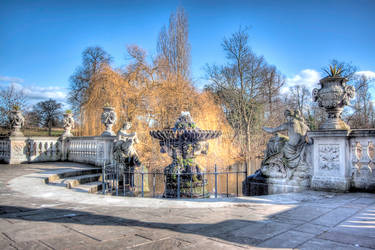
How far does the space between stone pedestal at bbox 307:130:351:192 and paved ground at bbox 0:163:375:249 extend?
1.55ft

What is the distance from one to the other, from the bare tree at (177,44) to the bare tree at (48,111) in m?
24.3

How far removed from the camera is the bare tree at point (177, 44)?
25875 mm

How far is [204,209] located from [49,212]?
251cm

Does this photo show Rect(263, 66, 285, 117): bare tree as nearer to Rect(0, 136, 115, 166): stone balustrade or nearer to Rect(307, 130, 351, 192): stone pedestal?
Rect(0, 136, 115, 166): stone balustrade

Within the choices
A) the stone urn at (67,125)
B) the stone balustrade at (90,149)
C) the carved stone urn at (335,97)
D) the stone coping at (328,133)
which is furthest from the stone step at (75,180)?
the carved stone urn at (335,97)

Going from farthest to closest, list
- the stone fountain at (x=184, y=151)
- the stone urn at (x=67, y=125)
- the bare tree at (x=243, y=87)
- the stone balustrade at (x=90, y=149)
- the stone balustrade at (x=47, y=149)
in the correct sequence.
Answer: the bare tree at (x=243, y=87) < the stone urn at (x=67, y=125) < the stone balustrade at (x=47, y=149) < the stone balustrade at (x=90, y=149) < the stone fountain at (x=184, y=151)

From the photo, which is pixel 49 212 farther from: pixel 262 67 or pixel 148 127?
pixel 262 67

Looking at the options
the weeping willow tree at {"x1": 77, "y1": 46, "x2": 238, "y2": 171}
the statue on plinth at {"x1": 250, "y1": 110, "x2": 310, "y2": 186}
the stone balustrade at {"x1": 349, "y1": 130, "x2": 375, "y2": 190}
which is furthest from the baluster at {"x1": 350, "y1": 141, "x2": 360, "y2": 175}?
the weeping willow tree at {"x1": 77, "y1": 46, "x2": 238, "y2": 171}

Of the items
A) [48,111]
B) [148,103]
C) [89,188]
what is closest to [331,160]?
A: [89,188]

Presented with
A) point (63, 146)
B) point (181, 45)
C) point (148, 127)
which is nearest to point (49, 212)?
point (63, 146)

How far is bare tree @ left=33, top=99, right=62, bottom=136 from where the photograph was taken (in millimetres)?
42812

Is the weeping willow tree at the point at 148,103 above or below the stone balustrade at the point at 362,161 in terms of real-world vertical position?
above

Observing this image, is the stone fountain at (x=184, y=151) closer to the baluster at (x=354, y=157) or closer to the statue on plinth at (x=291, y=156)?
the statue on plinth at (x=291, y=156)

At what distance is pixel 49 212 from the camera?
4465 mm
